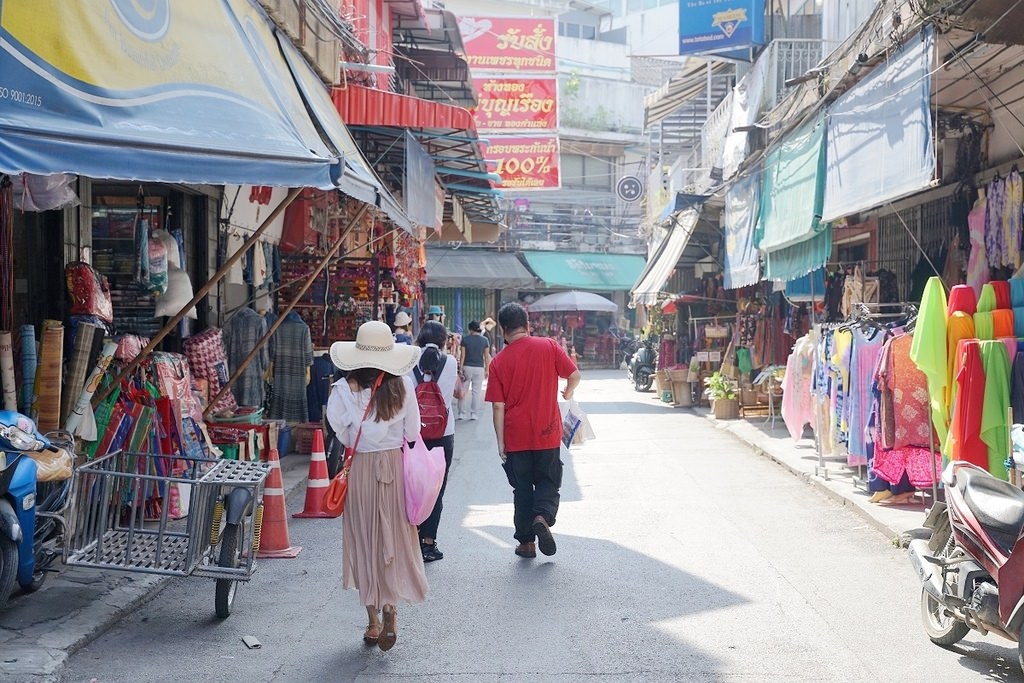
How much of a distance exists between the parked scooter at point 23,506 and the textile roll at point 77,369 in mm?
936

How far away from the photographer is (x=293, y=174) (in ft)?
21.0

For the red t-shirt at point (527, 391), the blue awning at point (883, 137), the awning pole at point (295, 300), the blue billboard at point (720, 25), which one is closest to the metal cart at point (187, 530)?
the red t-shirt at point (527, 391)

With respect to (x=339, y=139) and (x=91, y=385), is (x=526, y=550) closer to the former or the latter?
(x=91, y=385)

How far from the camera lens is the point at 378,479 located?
236 inches

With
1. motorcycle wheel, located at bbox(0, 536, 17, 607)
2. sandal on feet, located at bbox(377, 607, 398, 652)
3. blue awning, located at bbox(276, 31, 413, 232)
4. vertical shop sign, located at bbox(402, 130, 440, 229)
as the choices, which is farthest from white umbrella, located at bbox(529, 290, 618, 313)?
motorcycle wheel, located at bbox(0, 536, 17, 607)

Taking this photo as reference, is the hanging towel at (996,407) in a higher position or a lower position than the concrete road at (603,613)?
higher

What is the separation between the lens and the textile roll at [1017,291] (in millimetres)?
8164

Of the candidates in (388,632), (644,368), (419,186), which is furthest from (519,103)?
(388,632)

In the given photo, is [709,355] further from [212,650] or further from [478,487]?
[212,650]

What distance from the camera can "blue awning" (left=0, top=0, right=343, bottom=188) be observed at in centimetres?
535

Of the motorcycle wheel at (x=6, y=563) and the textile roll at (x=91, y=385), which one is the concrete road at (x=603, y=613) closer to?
the motorcycle wheel at (x=6, y=563)

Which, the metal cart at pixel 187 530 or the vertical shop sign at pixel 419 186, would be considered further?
the vertical shop sign at pixel 419 186

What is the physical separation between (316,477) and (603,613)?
385 cm

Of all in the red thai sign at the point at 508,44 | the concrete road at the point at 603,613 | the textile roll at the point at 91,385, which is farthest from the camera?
the red thai sign at the point at 508,44
